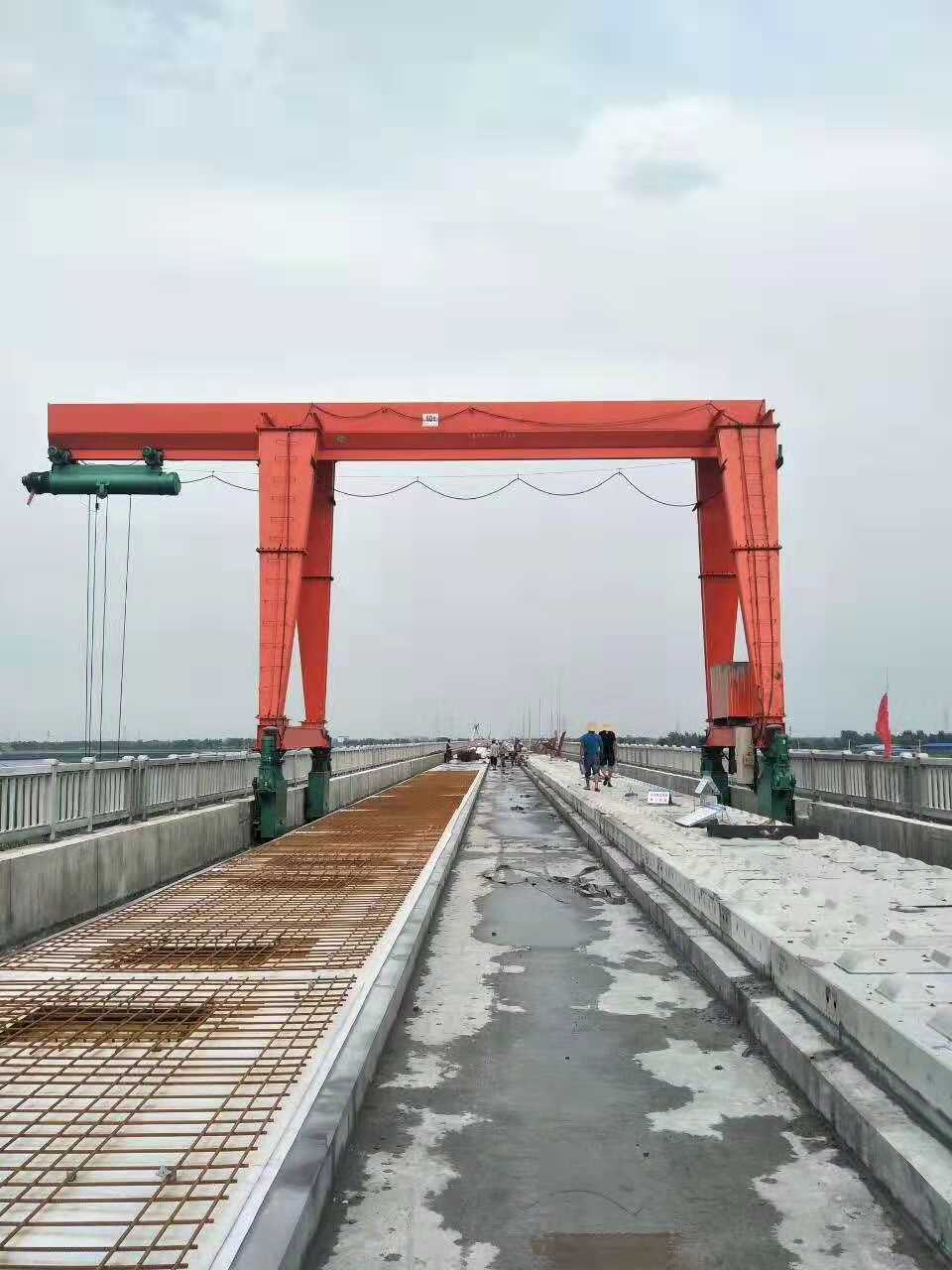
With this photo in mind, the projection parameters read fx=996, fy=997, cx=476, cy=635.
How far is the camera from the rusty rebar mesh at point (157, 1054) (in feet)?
11.7

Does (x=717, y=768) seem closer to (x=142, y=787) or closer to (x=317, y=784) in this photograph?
(x=317, y=784)

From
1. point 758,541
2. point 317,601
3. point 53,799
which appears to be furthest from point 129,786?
point 758,541

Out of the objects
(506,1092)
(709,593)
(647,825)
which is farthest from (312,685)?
(506,1092)

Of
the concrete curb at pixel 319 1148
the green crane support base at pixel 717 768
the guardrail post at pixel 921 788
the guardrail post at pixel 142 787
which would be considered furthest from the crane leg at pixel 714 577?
the concrete curb at pixel 319 1148

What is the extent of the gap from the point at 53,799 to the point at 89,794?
102cm

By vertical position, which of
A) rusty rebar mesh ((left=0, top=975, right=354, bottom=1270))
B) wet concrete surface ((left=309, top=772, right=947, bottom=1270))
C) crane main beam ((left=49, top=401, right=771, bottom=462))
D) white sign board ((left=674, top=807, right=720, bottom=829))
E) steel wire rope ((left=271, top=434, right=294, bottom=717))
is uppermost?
crane main beam ((left=49, top=401, right=771, bottom=462))

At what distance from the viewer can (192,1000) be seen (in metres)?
6.37

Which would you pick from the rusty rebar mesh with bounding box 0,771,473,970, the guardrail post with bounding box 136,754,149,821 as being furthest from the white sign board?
the guardrail post with bounding box 136,754,149,821

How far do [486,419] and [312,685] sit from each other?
8.13 m

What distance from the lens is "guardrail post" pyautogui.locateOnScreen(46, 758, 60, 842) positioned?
385 inches

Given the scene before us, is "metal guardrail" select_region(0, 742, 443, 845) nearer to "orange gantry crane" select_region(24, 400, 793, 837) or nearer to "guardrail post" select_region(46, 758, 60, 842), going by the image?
"guardrail post" select_region(46, 758, 60, 842)

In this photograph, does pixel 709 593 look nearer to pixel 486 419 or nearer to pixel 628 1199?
pixel 486 419

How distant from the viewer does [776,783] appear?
18.1 meters

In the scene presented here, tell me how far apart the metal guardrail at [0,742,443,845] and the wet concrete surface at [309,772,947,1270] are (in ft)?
14.3
